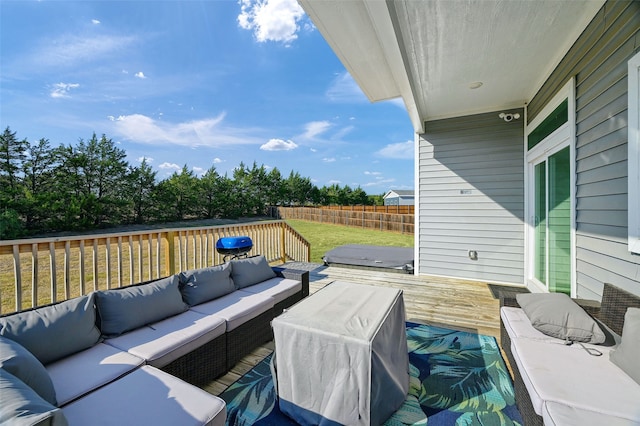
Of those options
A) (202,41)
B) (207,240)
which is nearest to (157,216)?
(202,41)

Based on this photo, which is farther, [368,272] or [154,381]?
[368,272]

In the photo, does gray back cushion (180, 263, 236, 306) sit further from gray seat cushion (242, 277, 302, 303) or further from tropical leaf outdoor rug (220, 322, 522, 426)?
tropical leaf outdoor rug (220, 322, 522, 426)

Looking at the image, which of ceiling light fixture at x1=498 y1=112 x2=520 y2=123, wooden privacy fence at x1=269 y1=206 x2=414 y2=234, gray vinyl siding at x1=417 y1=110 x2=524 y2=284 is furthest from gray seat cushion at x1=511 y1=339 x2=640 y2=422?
wooden privacy fence at x1=269 y1=206 x2=414 y2=234

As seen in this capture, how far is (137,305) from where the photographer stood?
2049 millimetres

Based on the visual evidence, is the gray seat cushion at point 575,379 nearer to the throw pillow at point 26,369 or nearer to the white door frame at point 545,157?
the white door frame at point 545,157

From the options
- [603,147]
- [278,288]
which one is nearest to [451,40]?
[603,147]

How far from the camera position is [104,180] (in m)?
16.8

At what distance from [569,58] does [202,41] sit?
12.5 m

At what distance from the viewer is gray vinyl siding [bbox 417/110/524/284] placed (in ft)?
15.4

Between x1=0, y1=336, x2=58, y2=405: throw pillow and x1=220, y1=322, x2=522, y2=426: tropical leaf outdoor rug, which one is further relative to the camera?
x1=220, y1=322, x2=522, y2=426: tropical leaf outdoor rug

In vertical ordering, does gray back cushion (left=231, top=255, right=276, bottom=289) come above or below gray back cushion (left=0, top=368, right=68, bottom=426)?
below

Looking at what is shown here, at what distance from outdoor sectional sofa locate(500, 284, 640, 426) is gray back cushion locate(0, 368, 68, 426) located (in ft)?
6.09

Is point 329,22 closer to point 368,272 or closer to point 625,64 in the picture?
point 625,64

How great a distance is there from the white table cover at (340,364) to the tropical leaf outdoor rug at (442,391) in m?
0.17
